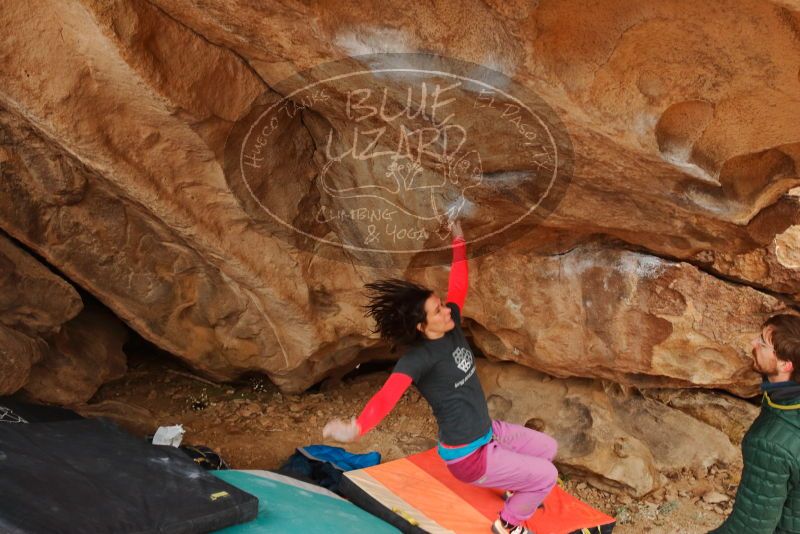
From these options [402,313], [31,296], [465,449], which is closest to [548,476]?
[465,449]

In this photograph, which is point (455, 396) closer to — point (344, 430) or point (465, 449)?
point (465, 449)

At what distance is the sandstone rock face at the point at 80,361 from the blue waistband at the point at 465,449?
2.50 m

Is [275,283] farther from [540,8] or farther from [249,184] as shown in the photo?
[540,8]

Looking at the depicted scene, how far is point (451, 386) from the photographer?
298 cm

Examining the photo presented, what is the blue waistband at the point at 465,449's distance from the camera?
303 cm

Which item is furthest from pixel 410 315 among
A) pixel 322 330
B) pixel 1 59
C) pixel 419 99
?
pixel 1 59

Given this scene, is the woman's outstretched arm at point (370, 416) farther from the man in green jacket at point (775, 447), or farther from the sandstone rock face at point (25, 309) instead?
the sandstone rock face at point (25, 309)

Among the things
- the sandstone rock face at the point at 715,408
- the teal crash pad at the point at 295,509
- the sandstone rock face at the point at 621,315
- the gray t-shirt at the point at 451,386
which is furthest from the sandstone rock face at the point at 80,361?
the sandstone rock face at the point at 715,408

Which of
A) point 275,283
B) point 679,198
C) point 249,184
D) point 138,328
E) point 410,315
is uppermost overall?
point 679,198

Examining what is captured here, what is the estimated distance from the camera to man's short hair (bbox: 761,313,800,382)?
2604 mm

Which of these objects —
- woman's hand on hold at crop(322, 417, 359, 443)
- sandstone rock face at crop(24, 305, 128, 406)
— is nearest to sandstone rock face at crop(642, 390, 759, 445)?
woman's hand on hold at crop(322, 417, 359, 443)

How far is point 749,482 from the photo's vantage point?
106 inches

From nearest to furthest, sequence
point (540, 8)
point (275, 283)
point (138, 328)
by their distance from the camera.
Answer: point (540, 8)
point (275, 283)
point (138, 328)

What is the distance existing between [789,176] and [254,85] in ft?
7.79
